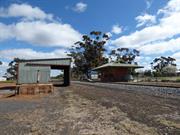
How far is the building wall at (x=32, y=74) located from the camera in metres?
22.4

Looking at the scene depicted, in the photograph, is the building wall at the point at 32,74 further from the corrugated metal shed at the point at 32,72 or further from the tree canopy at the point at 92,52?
the tree canopy at the point at 92,52

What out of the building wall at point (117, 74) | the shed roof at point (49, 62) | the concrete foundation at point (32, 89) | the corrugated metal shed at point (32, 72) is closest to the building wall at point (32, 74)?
the corrugated metal shed at point (32, 72)

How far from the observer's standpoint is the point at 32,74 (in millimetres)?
22922

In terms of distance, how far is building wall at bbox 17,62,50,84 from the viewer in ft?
73.5

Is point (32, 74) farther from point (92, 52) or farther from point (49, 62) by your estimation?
point (92, 52)

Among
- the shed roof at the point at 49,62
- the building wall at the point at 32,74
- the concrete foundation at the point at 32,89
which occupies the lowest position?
the concrete foundation at the point at 32,89

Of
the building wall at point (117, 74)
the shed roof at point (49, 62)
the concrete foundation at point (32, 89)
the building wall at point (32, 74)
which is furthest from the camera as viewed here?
the building wall at point (117, 74)

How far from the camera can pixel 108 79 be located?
Answer: 167ft

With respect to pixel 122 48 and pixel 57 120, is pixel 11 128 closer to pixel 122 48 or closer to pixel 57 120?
pixel 57 120

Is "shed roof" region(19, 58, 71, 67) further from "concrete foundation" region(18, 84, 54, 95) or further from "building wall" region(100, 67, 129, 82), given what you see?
"building wall" region(100, 67, 129, 82)

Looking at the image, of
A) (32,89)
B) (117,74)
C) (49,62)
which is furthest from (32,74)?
(117,74)

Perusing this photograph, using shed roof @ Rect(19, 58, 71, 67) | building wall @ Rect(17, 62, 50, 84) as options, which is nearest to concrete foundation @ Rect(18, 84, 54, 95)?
building wall @ Rect(17, 62, 50, 84)

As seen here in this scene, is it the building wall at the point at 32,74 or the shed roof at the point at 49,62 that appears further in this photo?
the shed roof at the point at 49,62

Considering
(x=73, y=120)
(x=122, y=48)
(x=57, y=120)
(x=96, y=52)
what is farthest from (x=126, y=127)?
(x=122, y=48)
